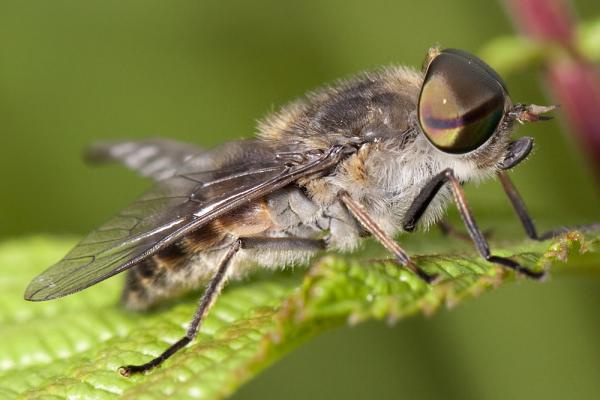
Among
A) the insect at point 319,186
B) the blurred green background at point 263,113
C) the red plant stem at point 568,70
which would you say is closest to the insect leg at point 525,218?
the insect at point 319,186

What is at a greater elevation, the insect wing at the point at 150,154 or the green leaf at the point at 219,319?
the insect wing at the point at 150,154

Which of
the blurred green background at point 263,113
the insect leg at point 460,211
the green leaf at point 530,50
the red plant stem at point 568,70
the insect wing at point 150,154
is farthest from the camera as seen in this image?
the blurred green background at point 263,113

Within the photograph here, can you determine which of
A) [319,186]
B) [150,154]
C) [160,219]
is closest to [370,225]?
[319,186]

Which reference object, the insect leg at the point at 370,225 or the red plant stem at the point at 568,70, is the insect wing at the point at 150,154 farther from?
the red plant stem at the point at 568,70

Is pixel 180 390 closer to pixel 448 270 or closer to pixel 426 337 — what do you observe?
pixel 448 270

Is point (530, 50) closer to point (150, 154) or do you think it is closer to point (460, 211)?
point (460, 211)

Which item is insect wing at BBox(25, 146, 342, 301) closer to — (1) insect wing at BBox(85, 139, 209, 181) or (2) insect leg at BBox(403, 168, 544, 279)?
(2) insect leg at BBox(403, 168, 544, 279)
